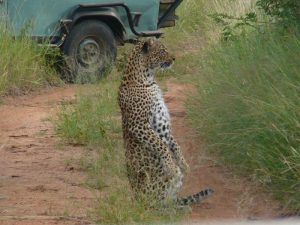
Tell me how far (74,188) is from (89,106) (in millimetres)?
2956

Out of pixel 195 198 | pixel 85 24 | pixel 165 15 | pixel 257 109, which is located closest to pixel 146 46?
pixel 257 109

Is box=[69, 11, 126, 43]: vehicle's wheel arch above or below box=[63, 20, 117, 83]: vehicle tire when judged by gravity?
above

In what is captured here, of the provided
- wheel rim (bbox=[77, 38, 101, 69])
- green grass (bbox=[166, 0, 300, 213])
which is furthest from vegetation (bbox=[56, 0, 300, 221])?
wheel rim (bbox=[77, 38, 101, 69])

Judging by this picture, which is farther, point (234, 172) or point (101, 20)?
point (101, 20)

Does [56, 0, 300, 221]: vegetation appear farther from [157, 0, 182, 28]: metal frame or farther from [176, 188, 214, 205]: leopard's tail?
[157, 0, 182, 28]: metal frame

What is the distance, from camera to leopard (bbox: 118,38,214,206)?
25.1 ft

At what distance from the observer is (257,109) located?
7965mm

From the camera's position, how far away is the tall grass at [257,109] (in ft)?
24.2

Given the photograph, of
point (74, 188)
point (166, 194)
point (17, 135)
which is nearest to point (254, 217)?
point (166, 194)

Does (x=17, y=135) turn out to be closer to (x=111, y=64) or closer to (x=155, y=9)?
(x=111, y=64)

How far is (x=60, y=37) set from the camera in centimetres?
1386

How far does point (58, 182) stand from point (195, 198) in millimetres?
1672

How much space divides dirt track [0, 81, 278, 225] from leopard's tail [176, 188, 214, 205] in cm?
10

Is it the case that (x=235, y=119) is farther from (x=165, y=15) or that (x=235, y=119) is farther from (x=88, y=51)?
(x=165, y=15)
